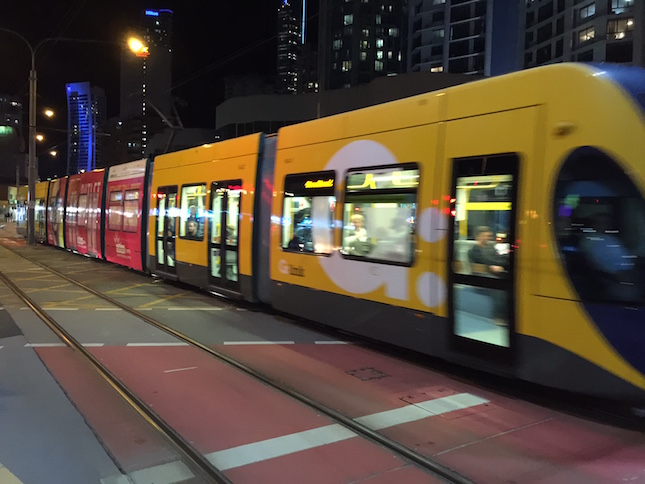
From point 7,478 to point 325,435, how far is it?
234 centimetres

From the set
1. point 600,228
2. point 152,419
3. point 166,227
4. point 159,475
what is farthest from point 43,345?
point 600,228

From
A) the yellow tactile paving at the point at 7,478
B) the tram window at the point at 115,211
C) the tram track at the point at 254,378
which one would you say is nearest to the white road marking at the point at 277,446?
the tram track at the point at 254,378

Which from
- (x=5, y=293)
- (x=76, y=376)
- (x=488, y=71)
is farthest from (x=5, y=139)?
(x=76, y=376)

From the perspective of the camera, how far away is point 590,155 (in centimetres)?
470

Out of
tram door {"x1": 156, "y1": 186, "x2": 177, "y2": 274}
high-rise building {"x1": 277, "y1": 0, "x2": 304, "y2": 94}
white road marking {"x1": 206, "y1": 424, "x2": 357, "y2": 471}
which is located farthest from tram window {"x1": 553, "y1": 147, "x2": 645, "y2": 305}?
high-rise building {"x1": 277, "y1": 0, "x2": 304, "y2": 94}

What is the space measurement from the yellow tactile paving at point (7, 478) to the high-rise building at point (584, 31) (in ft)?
207

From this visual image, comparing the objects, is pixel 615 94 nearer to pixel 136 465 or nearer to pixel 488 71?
pixel 136 465

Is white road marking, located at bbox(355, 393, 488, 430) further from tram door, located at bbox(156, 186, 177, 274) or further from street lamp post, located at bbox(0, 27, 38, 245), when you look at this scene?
A: street lamp post, located at bbox(0, 27, 38, 245)

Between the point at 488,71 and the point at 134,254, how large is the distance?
241 ft

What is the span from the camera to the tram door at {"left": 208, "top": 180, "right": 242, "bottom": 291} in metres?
10.2

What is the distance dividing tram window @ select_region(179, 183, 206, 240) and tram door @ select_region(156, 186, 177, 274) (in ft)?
1.70

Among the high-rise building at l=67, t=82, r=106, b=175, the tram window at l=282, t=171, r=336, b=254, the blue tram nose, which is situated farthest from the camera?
the high-rise building at l=67, t=82, r=106, b=175

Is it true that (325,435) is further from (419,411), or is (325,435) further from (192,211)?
(192,211)

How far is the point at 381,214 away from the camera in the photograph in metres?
6.90
